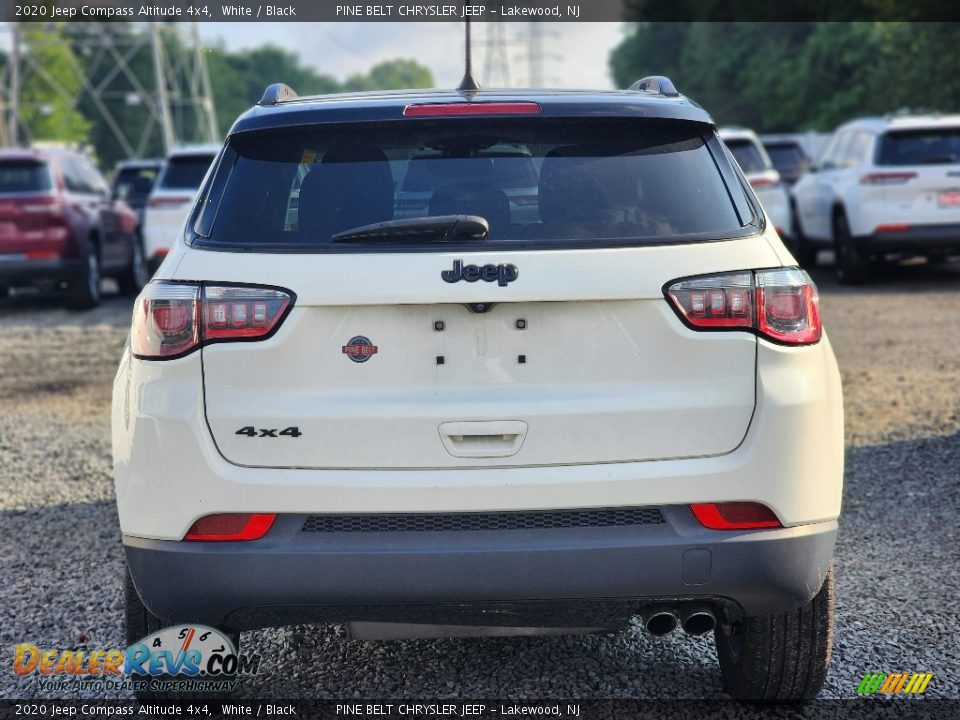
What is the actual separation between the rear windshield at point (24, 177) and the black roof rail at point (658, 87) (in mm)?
12702

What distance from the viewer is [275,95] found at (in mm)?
4066

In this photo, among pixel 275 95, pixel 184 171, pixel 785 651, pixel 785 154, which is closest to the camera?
pixel 785 651

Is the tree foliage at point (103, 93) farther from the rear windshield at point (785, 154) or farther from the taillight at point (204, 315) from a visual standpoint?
the taillight at point (204, 315)

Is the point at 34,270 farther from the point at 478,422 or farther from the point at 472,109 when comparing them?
the point at 478,422

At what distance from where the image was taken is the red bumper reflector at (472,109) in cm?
359

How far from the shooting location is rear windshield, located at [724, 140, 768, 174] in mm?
17938

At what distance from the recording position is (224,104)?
135500mm

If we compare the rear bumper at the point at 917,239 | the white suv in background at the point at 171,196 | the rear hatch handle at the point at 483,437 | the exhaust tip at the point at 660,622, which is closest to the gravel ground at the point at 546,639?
the exhaust tip at the point at 660,622

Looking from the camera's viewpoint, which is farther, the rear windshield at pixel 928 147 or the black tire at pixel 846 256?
the black tire at pixel 846 256

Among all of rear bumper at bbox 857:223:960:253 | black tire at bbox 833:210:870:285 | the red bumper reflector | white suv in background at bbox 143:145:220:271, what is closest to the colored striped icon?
the red bumper reflector

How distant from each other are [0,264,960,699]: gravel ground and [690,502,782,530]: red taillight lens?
887mm

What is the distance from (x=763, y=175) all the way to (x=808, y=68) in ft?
142

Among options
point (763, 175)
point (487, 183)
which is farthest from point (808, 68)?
point (487, 183)

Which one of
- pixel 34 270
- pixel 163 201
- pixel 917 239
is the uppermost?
pixel 163 201
